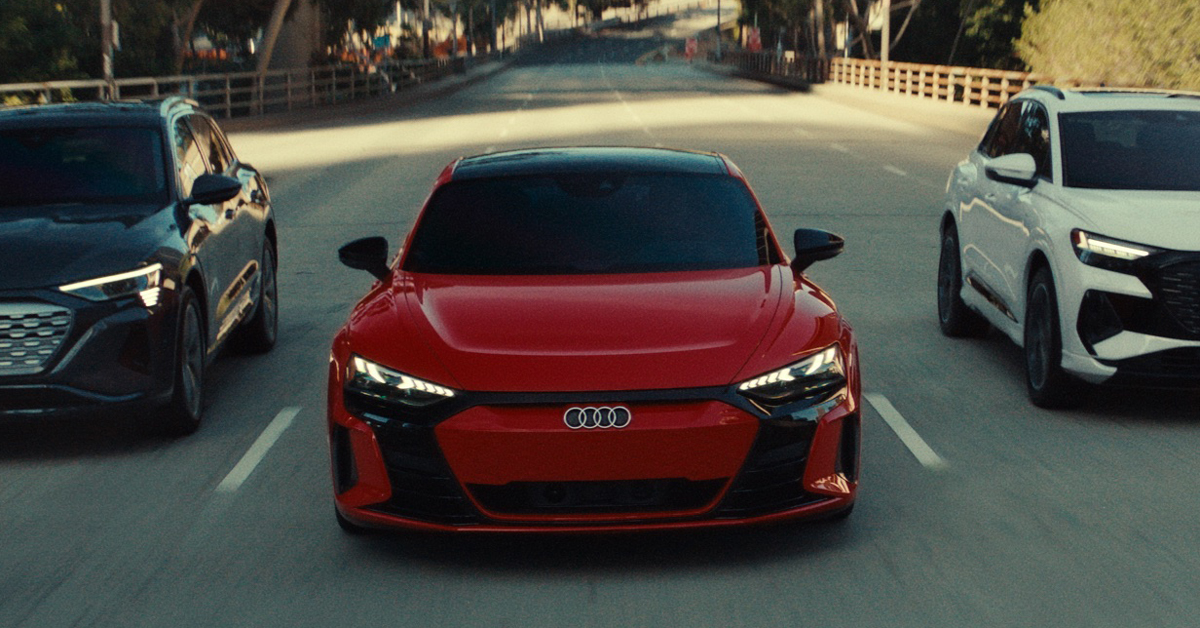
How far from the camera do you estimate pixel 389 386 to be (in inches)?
227

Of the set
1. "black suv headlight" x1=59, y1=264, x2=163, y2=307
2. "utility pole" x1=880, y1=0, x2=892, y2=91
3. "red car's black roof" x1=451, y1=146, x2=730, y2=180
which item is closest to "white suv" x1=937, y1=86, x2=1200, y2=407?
"red car's black roof" x1=451, y1=146, x2=730, y2=180

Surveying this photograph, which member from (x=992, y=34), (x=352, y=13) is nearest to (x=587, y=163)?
(x=352, y=13)

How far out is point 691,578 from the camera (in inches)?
225

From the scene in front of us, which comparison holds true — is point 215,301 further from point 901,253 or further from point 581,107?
point 581,107

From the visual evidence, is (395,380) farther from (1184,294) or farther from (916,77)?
(916,77)

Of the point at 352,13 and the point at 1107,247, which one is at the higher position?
the point at 352,13

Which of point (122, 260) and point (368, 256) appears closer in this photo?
point (368, 256)

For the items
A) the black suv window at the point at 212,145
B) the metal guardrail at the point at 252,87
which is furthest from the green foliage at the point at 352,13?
the black suv window at the point at 212,145

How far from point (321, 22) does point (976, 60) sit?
28151mm

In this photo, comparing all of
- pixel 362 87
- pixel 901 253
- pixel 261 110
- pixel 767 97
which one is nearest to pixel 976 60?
pixel 767 97

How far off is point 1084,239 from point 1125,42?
33.7 m

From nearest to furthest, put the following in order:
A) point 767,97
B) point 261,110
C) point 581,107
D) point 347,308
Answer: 1. point 347,308
2. point 261,110
3. point 581,107
4. point 767,97

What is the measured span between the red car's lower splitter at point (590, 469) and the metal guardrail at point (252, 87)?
714 inches

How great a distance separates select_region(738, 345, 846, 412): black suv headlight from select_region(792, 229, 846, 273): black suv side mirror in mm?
1119
